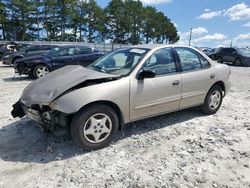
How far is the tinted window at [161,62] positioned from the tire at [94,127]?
1.10 m

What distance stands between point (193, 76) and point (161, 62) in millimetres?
799

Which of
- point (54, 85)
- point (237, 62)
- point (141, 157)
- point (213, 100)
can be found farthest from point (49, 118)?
point (237, 62)

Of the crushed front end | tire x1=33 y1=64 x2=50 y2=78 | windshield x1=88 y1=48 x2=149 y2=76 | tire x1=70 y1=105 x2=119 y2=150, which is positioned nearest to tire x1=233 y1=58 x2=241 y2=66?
tire x1=33 y1=64 x2=50 y2=78

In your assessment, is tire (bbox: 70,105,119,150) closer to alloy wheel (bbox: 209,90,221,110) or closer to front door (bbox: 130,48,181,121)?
front door (bbox: 130,48,181,121)

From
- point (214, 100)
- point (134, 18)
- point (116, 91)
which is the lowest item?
point (214, 100)

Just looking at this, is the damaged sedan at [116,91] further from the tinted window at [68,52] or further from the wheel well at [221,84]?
the tinted window at [68,52]

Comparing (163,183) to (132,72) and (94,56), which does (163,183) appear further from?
(94,56)

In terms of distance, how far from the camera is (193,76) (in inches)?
198

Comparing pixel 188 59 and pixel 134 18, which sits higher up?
pixel 134 18

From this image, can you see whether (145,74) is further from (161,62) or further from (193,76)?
(193,76)

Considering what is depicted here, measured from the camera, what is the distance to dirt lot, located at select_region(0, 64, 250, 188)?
324 centimetres

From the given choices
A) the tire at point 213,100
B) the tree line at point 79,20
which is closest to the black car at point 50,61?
the tire at point 213,100

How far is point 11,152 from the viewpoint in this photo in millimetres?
3914

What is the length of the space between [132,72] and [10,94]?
487cm
